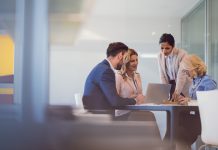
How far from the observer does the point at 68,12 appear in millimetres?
1646

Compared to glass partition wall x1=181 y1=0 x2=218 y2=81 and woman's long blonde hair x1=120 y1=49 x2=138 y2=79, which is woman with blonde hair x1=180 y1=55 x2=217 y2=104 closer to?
glass partition wall x1=181 y1=0 x2=218 y2=81

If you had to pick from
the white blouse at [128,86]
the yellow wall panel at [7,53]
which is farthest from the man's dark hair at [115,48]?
the yellow wall panel at [7,53]

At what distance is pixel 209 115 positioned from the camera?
2.00 m

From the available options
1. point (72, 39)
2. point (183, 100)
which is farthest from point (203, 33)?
point (72, 39)

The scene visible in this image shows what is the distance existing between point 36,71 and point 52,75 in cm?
20

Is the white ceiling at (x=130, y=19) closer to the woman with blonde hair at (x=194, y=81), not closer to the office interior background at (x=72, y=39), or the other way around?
the office interior background at (x=72, y=39)

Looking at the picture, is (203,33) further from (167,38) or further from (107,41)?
(107,41)

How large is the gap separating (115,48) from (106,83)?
0.65 ft

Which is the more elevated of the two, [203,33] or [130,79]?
[203,33]

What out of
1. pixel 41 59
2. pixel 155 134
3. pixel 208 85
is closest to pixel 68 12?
pixel 41 59

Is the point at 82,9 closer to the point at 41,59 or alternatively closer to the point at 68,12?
the point at 68,12

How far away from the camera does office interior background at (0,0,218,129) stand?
4.73 ft

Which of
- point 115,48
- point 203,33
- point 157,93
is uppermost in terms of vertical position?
point 203,33

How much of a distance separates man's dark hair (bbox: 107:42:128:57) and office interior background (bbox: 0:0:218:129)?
27 millimetres
